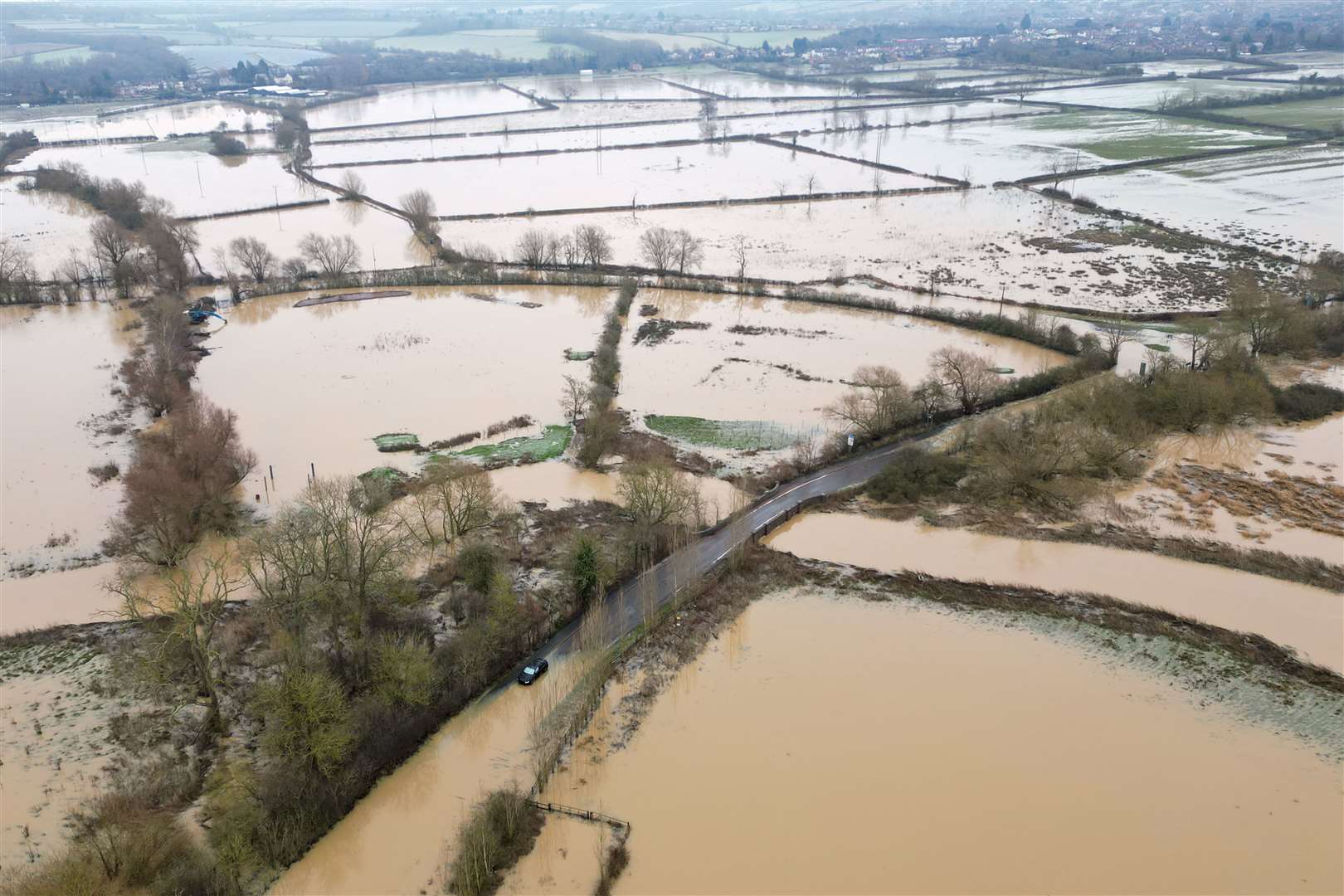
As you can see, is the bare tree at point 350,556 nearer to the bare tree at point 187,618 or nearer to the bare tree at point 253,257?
the bare tree at point 187,618

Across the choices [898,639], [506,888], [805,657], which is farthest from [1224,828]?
[506,888]

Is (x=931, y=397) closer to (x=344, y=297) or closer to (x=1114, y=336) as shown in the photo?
(x=1114, y=336)

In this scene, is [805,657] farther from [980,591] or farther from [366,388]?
[366,388]

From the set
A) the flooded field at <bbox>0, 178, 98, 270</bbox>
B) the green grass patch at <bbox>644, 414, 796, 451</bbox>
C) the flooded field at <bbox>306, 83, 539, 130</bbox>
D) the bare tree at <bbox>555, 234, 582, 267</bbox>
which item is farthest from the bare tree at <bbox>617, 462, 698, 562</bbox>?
the flooded field at <bbox>306, 83, 539, 130</bbox>

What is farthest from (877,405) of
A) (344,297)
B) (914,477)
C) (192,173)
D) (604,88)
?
(604,88)

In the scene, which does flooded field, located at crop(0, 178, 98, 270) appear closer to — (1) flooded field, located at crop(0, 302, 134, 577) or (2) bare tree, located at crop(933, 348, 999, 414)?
(1) flooded field, located at crop(0, 302, 134, 577)

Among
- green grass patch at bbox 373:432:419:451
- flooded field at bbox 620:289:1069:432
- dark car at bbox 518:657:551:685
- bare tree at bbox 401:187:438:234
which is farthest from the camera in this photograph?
bare tree at bbox 401:187:438:234

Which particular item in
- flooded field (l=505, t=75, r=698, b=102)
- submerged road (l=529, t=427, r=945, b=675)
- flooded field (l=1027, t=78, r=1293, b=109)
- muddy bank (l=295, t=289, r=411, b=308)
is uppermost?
flooded field (l=505, t=75, r=698, b=102)
